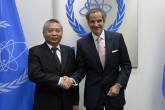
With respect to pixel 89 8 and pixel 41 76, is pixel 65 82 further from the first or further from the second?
pixel 89 8

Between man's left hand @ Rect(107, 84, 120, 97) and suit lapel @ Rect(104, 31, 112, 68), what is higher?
suit lapel @ Rect(104, 31, 112, 68)

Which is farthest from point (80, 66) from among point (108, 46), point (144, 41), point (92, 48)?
point (144, 41)

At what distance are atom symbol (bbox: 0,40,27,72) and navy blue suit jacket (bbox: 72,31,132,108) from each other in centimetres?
66

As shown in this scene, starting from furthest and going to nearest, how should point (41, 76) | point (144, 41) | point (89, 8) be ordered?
1. point (144, 41)
2. point (89, 8)
3. point (41, 76)

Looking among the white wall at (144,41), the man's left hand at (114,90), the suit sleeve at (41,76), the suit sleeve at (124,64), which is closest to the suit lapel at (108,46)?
the suit sleeve at (124,64)

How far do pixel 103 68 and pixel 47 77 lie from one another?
489 millimetres

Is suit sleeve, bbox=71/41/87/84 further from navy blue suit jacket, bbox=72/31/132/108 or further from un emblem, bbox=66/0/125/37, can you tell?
un emblem, bbox=66/0/125/37

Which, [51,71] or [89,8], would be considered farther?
[89,8]

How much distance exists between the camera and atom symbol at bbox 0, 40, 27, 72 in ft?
5.76

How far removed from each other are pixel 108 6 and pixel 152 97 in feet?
4.52

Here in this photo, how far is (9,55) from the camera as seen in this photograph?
1775 mm

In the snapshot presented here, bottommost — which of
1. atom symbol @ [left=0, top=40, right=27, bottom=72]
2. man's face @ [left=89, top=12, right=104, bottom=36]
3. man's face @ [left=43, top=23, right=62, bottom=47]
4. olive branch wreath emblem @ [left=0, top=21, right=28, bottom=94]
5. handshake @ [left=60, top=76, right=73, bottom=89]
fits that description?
olive branch wreath emblem @ [left=0, top=21, right=28, bottom=94]

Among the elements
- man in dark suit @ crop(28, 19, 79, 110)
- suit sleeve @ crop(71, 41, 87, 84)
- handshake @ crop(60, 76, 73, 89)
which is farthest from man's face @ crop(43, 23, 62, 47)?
handshake @ crop(60, 76, 73, 89)

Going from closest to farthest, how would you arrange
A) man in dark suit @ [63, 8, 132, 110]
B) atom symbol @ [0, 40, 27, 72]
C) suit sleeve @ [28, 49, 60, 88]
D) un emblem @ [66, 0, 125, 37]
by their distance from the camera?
suit sleeve @ [28, 49, 60, 88] < man in dark suit @ [63, 8, 132, 110] < atom symbol @ [0, 40, 27, 72] < un emblem @ [66, 0, 125, 37]
